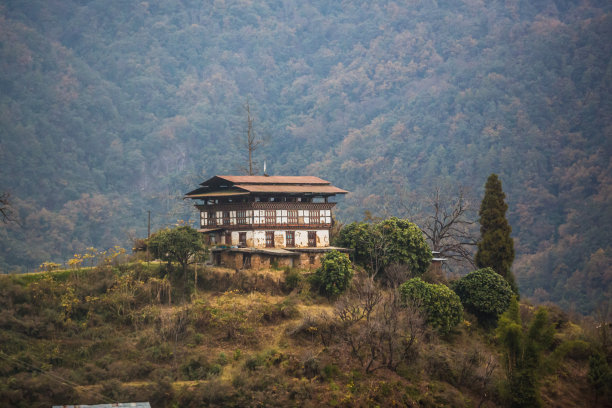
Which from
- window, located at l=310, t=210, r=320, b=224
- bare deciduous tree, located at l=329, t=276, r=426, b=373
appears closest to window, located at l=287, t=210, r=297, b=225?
window, located at l=310, t=210, r=320, b=224

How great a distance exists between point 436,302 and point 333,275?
7708 millimetres

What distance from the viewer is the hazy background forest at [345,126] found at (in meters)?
118

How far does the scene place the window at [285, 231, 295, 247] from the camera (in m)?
56.8

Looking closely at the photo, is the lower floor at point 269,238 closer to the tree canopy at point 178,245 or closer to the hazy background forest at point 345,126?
the tree canopy at point 178,245

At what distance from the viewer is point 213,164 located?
462 ft

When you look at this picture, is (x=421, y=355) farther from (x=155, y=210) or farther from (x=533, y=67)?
(x=533, y=67)

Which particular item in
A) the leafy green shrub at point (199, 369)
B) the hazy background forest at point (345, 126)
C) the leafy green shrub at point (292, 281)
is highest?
the hazy background forest at point (345, 126)

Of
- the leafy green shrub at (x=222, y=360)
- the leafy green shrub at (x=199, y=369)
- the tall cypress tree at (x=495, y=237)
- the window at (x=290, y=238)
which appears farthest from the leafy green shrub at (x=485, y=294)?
the leafy green shrub at (x=199, y=369)

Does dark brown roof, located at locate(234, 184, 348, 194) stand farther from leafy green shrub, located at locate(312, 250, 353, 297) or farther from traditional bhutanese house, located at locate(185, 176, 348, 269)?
leafy green shrub, located at locate(312, 250, 353, 297)

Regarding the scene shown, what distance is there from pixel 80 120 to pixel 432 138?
258 feet

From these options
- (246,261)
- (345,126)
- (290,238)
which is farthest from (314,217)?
(345,126)

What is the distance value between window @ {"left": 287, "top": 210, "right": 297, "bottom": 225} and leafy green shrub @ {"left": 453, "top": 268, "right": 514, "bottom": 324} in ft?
48.5

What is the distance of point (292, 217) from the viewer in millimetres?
57219

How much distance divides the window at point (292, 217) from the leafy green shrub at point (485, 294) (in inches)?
582
